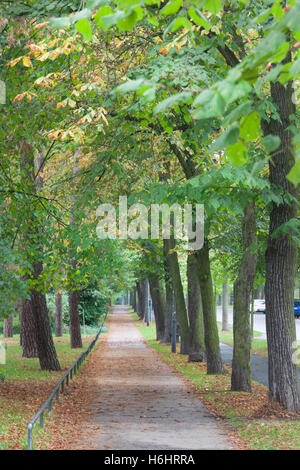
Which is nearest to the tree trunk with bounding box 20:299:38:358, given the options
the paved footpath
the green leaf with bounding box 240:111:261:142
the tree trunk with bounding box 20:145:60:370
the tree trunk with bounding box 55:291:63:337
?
the tree trunk with bounding box 20:145:60:370

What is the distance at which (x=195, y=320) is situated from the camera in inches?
920

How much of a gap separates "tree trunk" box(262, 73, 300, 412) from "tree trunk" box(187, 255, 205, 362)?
11.9 meters

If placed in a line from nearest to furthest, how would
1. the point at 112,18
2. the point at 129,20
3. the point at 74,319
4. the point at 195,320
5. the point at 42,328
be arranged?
1. the point at 112,18
2. the point at 129,20
3. the point at 42,328
4. the point at 195,320
5. the point at 74,319

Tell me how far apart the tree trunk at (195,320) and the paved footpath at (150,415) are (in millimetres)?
1794

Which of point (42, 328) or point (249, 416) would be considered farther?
point (42, 328)

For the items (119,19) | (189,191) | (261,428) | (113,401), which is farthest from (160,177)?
(119,19)

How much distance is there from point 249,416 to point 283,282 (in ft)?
8.32

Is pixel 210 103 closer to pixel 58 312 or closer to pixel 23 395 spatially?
pixel 23 395

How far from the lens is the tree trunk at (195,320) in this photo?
23.2m

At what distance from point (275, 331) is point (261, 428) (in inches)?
69.5

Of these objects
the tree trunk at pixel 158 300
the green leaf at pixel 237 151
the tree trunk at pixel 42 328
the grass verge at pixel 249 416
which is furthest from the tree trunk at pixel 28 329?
the green leaf at pixel 237 151

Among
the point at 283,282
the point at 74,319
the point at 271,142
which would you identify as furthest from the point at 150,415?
the point at 74,319

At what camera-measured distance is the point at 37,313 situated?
18891 millimetres

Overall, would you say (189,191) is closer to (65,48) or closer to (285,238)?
(285,238)
